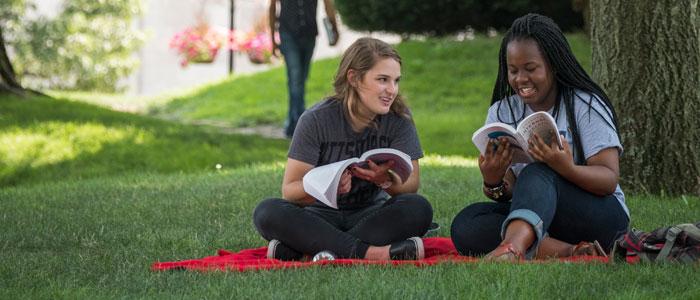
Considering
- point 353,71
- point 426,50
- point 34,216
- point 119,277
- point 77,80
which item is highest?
point 353,71

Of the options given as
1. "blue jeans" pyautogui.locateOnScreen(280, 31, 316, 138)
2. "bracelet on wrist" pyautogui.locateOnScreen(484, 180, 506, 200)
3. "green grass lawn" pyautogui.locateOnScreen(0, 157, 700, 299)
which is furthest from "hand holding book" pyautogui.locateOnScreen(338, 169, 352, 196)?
"blue jeans" pyautogui.locateOnScreen(280, 31, 316, 138)

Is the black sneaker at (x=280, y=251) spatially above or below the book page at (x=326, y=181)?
below

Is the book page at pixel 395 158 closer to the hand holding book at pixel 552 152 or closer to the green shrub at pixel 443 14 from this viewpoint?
the hand holding book at pixel 552 152

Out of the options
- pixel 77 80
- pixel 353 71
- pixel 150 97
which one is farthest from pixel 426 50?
pixel 353 71

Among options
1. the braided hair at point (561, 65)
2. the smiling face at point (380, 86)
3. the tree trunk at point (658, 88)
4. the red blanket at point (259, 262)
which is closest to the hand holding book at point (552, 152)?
the braided hair at point (561, 65)

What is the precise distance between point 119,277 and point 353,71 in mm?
1279

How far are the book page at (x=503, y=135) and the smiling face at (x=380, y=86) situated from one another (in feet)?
1.70

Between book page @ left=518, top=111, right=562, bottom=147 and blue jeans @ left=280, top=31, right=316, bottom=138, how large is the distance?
6.57 m

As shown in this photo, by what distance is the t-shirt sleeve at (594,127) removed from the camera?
4.26 m

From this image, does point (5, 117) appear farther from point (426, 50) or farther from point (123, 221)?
Result: point (426, 50)

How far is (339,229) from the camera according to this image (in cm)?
464

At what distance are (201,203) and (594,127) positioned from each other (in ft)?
9.63

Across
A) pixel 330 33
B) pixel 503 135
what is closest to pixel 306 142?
pixel 503 135

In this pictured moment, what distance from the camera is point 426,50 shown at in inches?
600
